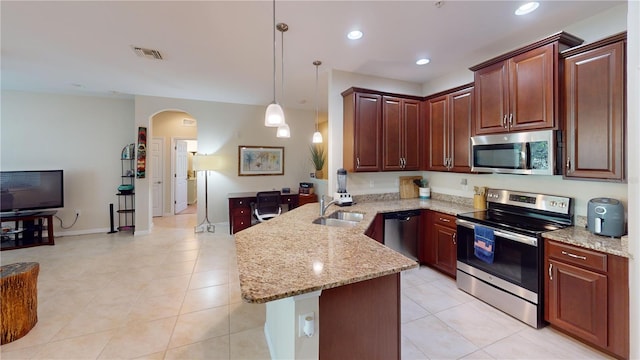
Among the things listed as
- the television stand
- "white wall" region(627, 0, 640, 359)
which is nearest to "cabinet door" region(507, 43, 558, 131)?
"white wall" region(627, 0, 640, 359)

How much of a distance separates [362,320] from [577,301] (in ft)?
5.96

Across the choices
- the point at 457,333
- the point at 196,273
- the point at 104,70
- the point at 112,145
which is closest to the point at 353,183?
the point at 457,333

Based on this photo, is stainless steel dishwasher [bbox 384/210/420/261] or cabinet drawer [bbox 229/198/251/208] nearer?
stainless steel dishwasher [bbox 384/210/420/261]

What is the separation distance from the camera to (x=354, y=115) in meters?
3.37

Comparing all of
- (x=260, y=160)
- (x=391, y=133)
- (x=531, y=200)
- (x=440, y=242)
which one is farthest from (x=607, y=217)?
(x=260, y=160)

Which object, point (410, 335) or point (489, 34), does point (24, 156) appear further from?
point (489, 34)

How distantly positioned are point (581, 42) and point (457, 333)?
9.11 feet

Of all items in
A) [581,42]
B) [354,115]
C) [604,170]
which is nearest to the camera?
[604,170]

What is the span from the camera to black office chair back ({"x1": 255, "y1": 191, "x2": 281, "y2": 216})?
4.92 meters

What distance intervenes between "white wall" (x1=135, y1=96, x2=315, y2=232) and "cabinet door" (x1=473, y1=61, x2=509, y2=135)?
404 cm

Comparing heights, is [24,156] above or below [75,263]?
above

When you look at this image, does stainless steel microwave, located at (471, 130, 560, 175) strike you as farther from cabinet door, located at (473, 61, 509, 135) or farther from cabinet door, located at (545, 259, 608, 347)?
cabinet door, located at (545, 259, 608, 347)

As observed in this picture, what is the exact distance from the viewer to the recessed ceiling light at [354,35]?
8.57 ft

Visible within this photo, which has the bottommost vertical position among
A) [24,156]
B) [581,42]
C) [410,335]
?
[410,335]
